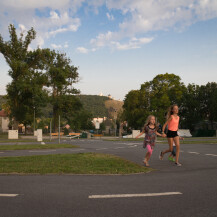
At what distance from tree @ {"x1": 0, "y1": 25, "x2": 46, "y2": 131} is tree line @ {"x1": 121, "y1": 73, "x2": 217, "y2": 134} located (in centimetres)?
2026

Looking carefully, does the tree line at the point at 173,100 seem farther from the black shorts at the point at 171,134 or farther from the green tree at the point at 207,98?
the black shorts at the point at 171,134

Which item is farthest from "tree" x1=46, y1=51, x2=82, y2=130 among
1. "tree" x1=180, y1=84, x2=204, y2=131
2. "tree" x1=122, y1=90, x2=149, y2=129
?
"tree" x1=180, y1=84, x2=204, y2=131

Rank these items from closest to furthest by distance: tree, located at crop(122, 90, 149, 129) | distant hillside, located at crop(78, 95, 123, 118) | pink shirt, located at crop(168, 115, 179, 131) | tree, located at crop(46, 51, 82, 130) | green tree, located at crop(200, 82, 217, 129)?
pink shirt, located at crop(168, 115, 179, 131) → tree, located at crop(46, 51, 82, 130) → tree, located at crop(122, 90, 149, 129) → green tree, located at crop(200, 82, 217, 129) → distant hillside, located at crop(78, 95, 123, 118)

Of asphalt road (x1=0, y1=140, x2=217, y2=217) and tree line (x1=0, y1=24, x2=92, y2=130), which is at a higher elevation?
tree line (x1=0, y1=24, x2=92, y2=130)

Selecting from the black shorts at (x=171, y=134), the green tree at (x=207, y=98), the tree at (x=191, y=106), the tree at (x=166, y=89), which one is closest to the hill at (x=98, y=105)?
the green tree at (x=207, y=98)

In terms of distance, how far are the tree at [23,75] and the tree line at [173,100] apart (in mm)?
20261

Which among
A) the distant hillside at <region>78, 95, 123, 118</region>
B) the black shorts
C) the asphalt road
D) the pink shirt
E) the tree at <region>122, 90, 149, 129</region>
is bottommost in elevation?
the asphalt road

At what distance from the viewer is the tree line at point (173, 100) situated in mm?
48938

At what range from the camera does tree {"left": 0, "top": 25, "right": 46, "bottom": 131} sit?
35.0m

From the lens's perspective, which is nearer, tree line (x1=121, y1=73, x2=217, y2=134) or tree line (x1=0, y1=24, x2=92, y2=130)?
tree line (x1=0, y1=24, x2=92, y2=130)

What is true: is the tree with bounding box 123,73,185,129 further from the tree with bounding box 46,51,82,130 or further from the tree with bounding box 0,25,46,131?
the tree with bounding box 0,25,46,131

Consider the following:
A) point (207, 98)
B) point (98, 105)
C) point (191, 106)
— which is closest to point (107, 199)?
point (191, 106)

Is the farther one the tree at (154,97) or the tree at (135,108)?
the tree at (135,108)

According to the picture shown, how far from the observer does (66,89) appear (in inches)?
1849
